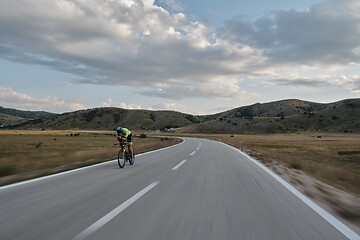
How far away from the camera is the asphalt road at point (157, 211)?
3.60m

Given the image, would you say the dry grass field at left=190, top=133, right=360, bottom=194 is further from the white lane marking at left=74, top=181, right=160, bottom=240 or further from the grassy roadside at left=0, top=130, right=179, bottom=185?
the grassy roadside at left=0, top=130, right=179, bottom=185

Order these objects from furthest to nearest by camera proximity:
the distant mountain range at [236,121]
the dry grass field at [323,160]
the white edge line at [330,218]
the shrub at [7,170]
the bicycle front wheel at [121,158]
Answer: the distant mountain range at [236,121] < the bicycle front wheel at [121,158] < the dry grass field at [323,160] < the shrub at [7,170] < the white edge line at [330,218]

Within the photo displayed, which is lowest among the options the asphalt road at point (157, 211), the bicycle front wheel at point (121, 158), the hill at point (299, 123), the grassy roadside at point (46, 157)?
the grassy roadside at point (46, 157)

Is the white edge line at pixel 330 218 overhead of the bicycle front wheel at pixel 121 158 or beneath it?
beneath

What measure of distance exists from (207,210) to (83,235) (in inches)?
85.3

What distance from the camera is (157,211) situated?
4609 mm

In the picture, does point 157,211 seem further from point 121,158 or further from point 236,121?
point 236,121

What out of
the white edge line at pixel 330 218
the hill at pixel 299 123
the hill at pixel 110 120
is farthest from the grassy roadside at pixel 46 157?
the hill at pixel 110 120

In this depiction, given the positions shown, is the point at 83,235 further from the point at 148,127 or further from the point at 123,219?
the point at 148,127

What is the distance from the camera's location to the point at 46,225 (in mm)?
3859

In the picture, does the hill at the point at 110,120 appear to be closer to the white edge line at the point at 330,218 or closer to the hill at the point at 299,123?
the hill at the point at 299,123

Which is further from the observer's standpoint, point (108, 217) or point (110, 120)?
point (110, 120)

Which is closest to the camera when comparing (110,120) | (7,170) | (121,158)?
(7,170)

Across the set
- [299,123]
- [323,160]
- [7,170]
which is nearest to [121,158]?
[7,170]
